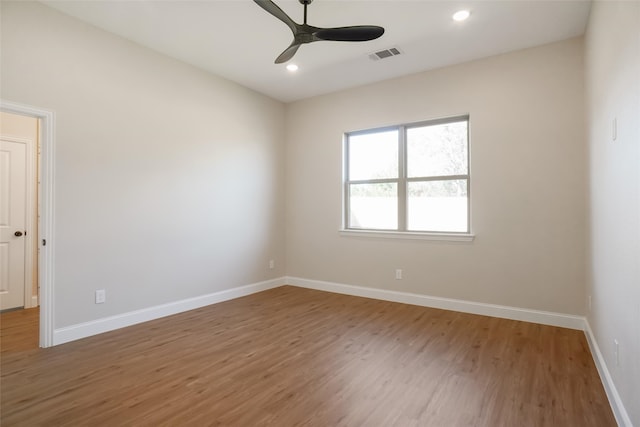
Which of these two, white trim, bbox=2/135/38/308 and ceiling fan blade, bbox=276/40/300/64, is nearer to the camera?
ceiling fan blade, bbox=276/40/300/64

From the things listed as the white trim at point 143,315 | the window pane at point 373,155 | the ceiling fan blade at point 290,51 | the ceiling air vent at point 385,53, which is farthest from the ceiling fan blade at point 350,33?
the white trim at point 143,315

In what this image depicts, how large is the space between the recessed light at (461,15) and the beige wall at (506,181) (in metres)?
0.99

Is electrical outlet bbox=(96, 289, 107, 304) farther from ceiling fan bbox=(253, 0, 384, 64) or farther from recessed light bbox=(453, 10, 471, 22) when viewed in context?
recessed light bbox=(453, 10, 471, 22)

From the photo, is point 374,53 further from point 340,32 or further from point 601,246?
point 601,246

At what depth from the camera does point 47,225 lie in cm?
284

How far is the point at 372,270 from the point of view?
458cm

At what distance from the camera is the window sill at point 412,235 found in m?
3.88

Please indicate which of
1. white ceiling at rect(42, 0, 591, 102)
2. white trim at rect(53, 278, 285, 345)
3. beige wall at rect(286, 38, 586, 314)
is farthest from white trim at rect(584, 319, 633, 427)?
white trim at rect(53, 278, 285, 345)

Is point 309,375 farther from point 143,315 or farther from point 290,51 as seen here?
point 290,51

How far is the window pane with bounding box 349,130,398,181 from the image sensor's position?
4.56m

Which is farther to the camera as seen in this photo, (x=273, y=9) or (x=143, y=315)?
(x=143, y=315)

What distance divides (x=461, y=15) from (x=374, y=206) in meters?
2.50

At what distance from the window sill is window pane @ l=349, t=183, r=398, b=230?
0.14 metres

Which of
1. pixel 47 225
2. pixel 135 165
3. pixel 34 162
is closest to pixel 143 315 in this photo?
pixel 47 225
